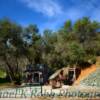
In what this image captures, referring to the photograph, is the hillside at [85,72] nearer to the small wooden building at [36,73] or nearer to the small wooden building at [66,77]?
the small wooden building at [66,77]

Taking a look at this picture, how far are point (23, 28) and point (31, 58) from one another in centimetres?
640

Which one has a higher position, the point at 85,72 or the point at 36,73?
the point at 85,72

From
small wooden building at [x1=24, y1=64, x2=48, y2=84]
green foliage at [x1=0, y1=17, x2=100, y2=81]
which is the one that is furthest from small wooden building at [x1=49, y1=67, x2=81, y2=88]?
small wooden building at [x1=24, y1=64, x2=48, y2=84]

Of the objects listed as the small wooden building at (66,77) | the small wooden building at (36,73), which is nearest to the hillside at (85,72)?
the small wooden building at (66,77)

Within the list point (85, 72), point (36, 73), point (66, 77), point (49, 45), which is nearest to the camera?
point (85, 72)

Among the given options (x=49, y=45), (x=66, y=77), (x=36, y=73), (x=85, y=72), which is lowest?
(x=66, y=77)

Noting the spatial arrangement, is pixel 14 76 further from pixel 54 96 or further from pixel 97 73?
pixel 54 96

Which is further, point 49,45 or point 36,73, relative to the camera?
point 49,45

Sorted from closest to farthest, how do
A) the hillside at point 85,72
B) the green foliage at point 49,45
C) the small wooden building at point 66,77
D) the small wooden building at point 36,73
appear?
1. the hillside at point 85,72
2. the small wooden building at point 66,77
3. the green foliage at point 49,45
4. the small wooden building at point 36,73

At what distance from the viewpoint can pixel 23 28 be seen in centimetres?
4888

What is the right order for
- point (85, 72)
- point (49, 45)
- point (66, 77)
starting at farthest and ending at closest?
point (49, 45), point (66, 77), point (85, 72)

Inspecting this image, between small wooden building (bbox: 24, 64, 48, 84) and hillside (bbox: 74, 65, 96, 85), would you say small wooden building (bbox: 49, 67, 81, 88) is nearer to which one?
hillside (bbox: 74, 65, 96, 85)

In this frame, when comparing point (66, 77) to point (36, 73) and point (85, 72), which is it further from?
point (36, 73)

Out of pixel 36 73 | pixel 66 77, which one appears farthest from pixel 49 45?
pixel 66 77
